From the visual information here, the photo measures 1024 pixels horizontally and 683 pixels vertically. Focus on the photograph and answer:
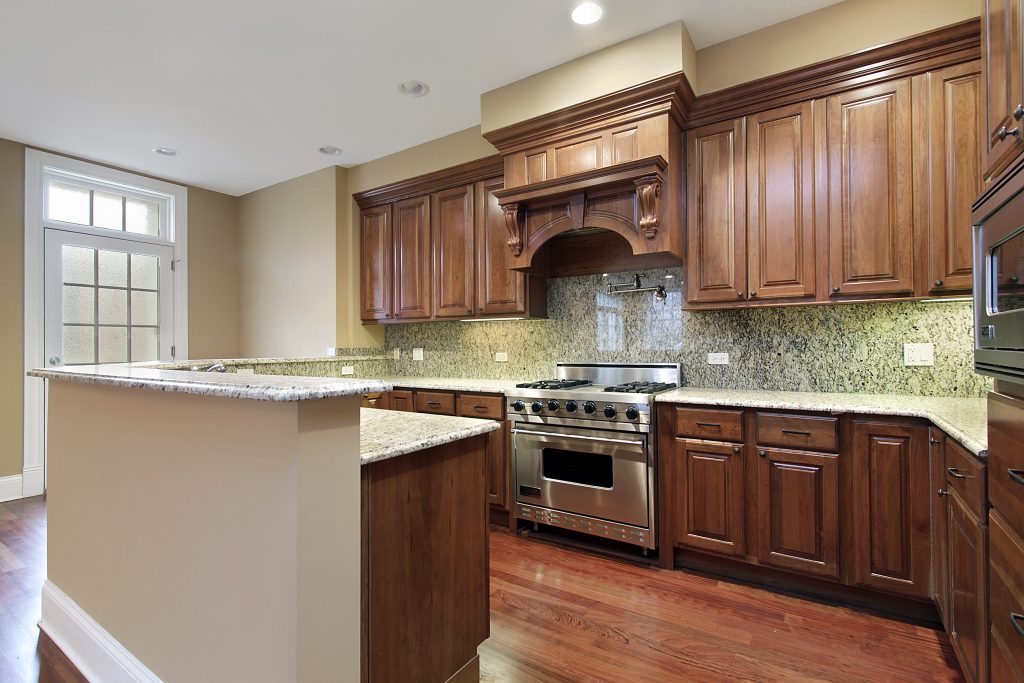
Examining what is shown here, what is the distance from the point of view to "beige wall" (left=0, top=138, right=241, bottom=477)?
379cm

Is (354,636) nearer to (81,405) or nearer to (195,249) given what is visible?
(81,405)

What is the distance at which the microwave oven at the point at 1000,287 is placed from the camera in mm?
1082

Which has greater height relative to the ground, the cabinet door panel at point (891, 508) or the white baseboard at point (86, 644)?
the cabinet door panel at point (891, 508)

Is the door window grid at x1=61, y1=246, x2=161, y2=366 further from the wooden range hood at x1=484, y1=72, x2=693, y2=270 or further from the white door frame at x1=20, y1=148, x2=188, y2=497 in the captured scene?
the wooden range hood at x1=484, y1=72, x2=693, y2=270

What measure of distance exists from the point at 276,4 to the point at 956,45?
127 inches

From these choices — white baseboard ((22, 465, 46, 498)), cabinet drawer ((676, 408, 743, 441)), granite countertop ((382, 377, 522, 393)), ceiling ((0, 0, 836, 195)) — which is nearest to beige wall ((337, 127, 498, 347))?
ceiling ((0, 0, 836, 195))

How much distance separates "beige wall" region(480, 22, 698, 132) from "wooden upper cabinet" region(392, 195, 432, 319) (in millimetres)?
1157

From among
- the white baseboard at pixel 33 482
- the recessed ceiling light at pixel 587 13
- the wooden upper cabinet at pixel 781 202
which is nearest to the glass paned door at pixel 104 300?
the white baseboard at pixel 33 482

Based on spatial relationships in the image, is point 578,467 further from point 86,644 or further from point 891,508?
point 86,644

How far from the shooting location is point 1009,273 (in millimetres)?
1154

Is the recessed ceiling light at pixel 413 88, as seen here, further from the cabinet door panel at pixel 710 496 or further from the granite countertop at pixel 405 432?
the cabinet door panel at pixel 710 496

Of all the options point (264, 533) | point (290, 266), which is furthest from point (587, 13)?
point (290, 266)

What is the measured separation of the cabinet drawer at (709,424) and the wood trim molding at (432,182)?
219 centimetres

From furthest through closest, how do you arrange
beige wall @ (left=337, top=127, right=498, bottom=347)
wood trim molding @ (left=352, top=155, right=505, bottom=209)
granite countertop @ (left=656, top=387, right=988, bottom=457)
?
beige wall @ (left=337, top=127, right=498, bottom=347) < wood trim molding @ (left=352, top=155, right=505, bottom=209) < granite countertop @ (left=656, top=387, right=988, bottom=457)
